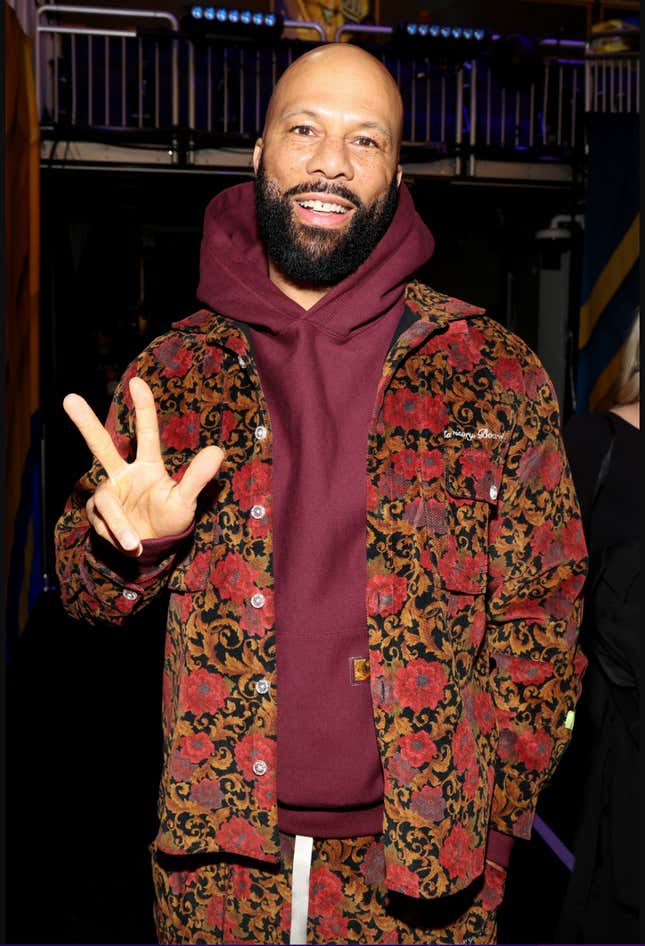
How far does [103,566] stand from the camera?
54.8 inches

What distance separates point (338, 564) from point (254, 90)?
22.6 ft

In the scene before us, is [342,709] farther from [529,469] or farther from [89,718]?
[89,718]

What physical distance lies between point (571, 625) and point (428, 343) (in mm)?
564

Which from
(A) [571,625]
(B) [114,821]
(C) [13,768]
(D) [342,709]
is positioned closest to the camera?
(D) [342,709]

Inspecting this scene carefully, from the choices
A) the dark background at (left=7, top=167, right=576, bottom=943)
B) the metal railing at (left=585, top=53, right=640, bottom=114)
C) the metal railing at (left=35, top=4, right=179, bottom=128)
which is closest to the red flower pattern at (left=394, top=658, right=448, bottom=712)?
the dark background at (left=7, top=167, right=576, bottom=943)

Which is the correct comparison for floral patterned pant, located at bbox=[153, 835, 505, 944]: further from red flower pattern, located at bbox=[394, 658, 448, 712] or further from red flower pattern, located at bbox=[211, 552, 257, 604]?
red flower pattern, located at bbox=[211, 552, 257, 604]

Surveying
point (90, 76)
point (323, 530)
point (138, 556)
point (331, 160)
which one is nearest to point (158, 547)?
point (138, 556)

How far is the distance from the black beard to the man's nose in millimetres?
20

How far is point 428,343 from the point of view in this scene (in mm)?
1562

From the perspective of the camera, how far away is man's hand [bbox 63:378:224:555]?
132 centimetres

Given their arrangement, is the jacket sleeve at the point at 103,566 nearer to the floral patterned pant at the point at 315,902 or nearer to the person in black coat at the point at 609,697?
the floral patterned pant at the point at 315,902

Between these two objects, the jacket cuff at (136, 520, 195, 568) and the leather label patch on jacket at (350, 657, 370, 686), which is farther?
the leather label patch on jacket at (350, 657, 370, 686)

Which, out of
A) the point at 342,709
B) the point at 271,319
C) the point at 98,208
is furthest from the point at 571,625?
the point at 98,208

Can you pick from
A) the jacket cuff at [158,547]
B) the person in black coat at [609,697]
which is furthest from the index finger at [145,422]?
the person in black coat at [609,697]
